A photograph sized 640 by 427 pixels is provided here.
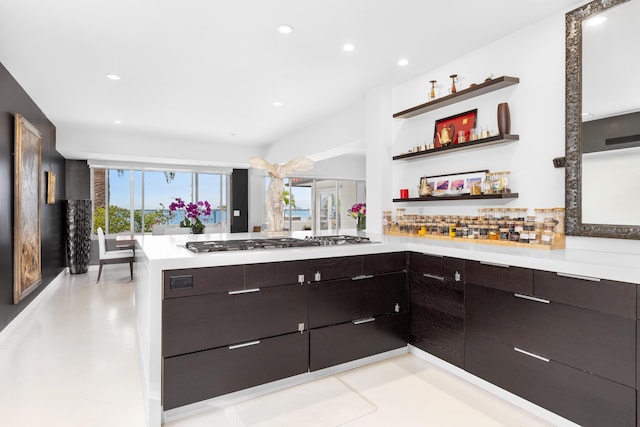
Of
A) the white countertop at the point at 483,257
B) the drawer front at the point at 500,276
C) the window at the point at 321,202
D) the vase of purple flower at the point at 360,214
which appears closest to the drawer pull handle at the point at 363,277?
the white countertop at the point at 483,257

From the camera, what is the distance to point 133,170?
7.36 metres

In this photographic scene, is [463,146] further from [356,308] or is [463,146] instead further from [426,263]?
[356,308]

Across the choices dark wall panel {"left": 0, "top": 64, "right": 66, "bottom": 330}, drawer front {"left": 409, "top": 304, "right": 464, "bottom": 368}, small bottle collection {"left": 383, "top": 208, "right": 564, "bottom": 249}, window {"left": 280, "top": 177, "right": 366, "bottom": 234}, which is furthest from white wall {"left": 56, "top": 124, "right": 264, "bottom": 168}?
drawer front {"left": 409, "top": 304, "right": 464, "bottom": 368}

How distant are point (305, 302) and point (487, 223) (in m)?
1.59

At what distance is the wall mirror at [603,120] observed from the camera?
2.04m

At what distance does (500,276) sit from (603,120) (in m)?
1.14

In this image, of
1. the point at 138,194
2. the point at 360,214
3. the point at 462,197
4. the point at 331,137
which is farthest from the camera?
the point at 138,194

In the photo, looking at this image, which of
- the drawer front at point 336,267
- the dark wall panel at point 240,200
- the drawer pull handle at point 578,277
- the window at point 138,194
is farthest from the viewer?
the dark wall panel at point 240,200

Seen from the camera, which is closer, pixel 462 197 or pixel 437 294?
pixel 437 294

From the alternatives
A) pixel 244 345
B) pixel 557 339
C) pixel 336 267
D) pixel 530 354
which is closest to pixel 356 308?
pixel 336 267

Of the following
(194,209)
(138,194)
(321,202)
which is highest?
(138,194)

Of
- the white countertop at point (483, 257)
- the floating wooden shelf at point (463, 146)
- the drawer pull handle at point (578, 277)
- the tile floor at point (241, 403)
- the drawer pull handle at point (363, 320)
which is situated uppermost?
the floating wooden shelf at point (463, 146)

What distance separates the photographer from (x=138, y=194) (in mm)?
7488

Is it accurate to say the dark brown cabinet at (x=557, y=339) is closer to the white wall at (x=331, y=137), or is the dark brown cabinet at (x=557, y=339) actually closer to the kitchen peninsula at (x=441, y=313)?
the kitchen peninsula at (x=441, y=313)
